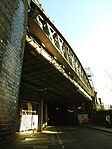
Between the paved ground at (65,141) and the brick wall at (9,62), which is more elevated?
the brick wall at (9,62)

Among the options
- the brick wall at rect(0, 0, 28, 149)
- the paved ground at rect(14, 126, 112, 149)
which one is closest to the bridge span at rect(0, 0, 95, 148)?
the brick wall at rect(0, 0, 28, 149)

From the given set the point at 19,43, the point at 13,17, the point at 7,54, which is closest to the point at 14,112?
the point at 7,54

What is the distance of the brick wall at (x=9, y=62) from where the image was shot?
410 cm

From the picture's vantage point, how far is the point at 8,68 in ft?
14.8

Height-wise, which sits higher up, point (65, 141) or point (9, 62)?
point (9, 62)

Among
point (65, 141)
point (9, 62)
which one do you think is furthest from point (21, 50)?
point (65, 141)

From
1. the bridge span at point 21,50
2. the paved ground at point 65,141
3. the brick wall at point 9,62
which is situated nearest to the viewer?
the brick wall at point 9,62

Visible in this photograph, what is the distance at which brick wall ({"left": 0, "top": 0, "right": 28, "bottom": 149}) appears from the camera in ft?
13.5

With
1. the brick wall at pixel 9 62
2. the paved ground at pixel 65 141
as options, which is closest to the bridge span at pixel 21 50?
the brick wall at pixel 9 62

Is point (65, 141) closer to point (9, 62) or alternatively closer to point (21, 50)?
point (21, 50)

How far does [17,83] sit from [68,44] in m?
7.57

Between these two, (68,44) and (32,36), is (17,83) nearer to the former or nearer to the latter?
(32,36)

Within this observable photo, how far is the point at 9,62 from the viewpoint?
4582 mm

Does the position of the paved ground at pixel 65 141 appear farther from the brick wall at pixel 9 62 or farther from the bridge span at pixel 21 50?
the brick wall at pixel 9 62
